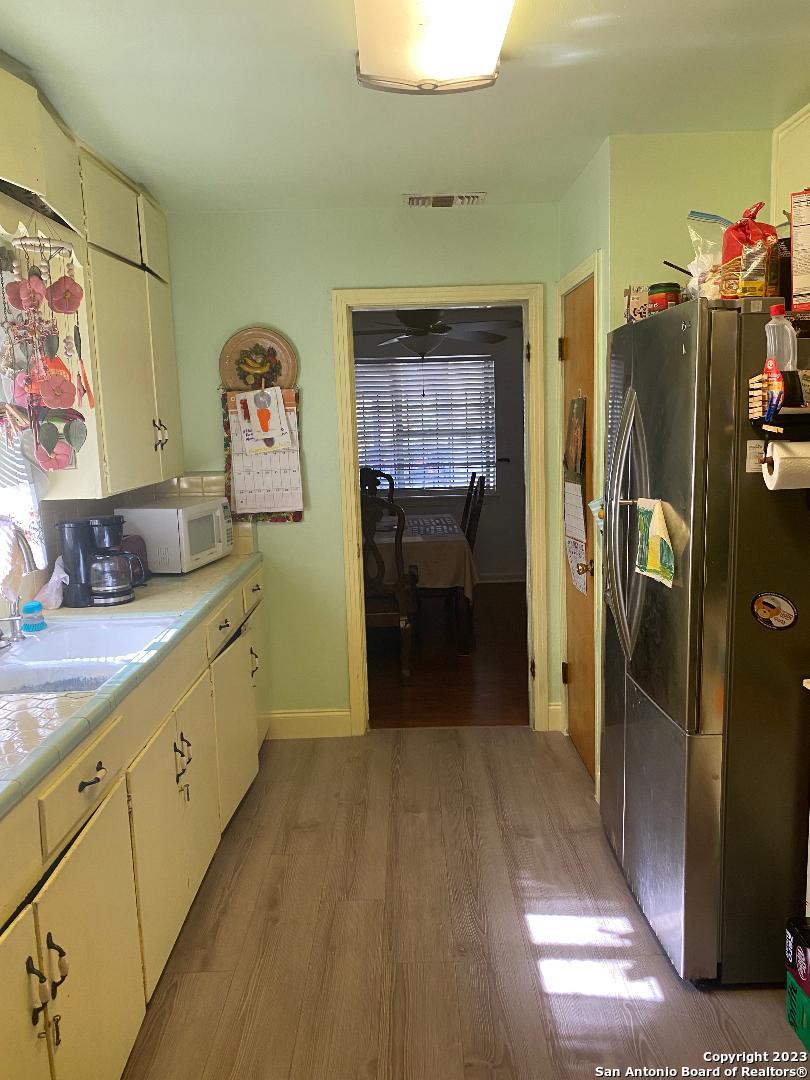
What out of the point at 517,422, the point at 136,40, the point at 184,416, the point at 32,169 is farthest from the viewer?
the point at 517,422

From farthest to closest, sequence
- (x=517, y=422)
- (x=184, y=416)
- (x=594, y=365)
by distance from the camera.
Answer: (x=517, y=422), (x=184, y=416), (x=594, y=365)

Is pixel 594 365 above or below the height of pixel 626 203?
below

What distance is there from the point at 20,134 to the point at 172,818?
5.96ft

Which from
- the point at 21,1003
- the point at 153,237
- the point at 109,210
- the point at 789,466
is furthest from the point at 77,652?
the point at 789,466

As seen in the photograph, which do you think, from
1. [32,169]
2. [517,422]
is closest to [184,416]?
[32,169]

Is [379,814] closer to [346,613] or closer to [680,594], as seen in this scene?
[346,613]

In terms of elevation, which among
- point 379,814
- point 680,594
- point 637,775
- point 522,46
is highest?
point 522,46

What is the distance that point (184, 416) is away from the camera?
11.9ft

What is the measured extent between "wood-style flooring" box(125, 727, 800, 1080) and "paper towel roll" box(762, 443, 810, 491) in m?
1.29

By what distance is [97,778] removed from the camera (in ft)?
5.49

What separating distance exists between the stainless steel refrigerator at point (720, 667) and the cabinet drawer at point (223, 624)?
4.63 ft

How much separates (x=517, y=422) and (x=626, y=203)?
422 cm

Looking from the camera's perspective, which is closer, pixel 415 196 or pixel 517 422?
pixel 415 196

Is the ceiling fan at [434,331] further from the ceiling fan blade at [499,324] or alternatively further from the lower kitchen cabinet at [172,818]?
the lower kitchen cabinet at [172,818]
